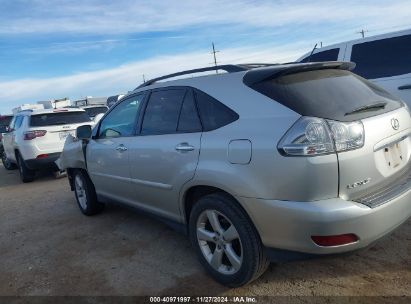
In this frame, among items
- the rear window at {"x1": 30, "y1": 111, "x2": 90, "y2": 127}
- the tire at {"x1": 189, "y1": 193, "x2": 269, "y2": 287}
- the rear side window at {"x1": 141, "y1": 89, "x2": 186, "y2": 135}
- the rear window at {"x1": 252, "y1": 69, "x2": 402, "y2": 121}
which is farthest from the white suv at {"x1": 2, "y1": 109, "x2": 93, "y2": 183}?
the rear window at {"x1": 252, "y1": 69, "x2": 402, "y2": 121}

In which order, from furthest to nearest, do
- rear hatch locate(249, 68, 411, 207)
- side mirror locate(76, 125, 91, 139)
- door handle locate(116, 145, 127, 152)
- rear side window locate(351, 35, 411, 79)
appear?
rear side window locate(351, 35, 411, 79), side mirror locate(76, 125, 91, 139), door handle locate(116, 145, 127, 152), rear hatch locate(249, 68, 411, 207)

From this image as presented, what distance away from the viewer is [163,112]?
3.84m

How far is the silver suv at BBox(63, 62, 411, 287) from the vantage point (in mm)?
2555

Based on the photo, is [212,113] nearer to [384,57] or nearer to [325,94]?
[325,94]

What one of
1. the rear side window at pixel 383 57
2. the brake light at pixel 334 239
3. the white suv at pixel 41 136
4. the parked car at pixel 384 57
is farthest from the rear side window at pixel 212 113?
the white suv at pixel 41 136

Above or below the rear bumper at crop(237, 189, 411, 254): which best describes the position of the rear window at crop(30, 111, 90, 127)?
above

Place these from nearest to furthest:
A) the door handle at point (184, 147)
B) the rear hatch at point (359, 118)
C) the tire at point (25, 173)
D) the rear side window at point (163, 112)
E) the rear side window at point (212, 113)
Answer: the rear hatch at point (359, 118) → the rear side window at point (212, 113) → the door handle at point (184, 147) → the rear side window at point (163, 112) → the tire at point (25, 173)

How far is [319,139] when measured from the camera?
256 cm

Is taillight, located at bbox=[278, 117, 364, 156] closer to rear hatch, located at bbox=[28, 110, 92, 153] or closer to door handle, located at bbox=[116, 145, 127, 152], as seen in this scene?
door handle, located at bbox=[116, 145, 127, 152]

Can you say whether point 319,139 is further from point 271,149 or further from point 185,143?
point 185,143

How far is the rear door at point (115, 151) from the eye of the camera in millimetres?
4316

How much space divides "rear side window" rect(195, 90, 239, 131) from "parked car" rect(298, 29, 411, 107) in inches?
134

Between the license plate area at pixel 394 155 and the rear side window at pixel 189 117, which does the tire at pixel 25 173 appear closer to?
the rear side window at pixel 189 117

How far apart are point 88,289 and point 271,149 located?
2.10 m
